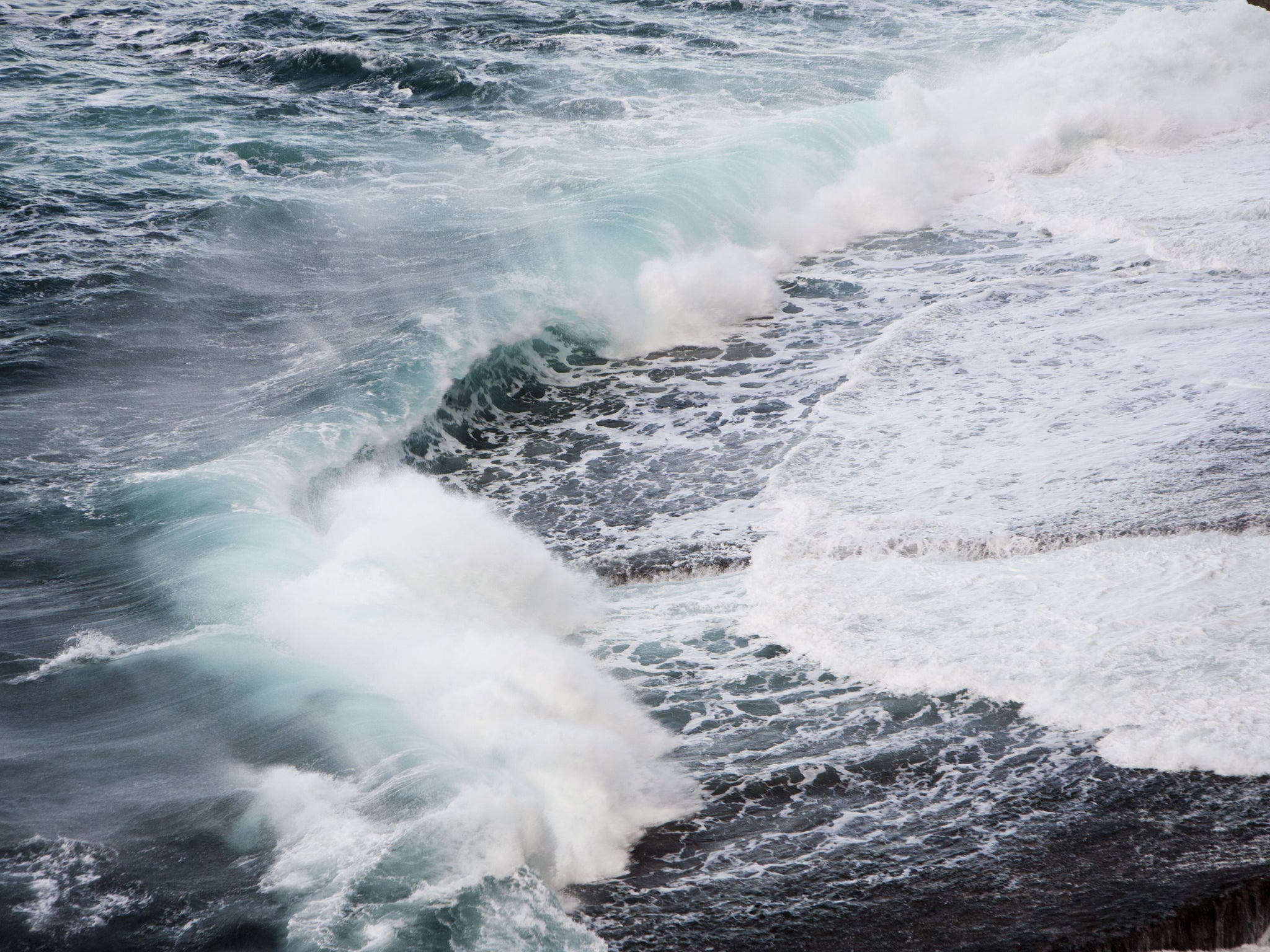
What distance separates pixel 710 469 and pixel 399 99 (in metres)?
13.4

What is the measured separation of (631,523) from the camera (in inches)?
395

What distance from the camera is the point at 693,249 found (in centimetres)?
1574

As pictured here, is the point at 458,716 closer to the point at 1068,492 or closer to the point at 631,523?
the point at 631,523

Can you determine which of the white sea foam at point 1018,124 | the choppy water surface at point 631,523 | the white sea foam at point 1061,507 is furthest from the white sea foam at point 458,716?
the white sea foam at point 1018,124

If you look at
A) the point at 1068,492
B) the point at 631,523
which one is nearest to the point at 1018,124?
the point at 1068,492

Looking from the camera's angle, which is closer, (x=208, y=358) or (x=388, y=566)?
(x=388, y=566)

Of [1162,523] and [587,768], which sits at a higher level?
[1162,523]

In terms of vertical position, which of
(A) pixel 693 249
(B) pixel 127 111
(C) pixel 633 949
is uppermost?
(B) pixel 127 111

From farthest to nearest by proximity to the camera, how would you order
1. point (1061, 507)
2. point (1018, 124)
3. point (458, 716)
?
1. point (1018, 124)
2. point (1061, 507)
3. point (458, 716)

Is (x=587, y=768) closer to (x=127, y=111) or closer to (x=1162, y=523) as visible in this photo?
(x=1162, y=523)

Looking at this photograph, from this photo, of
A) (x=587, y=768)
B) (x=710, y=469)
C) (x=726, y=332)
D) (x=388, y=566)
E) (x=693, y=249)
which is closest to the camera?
(x=587, y=768)

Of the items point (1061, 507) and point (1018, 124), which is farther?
point (1018, 124)

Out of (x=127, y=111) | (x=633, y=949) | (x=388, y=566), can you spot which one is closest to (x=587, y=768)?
(x=633, y=949)

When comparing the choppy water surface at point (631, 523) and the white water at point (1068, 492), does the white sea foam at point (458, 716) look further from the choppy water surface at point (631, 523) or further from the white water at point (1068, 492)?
the white water at point (1068, 492)
